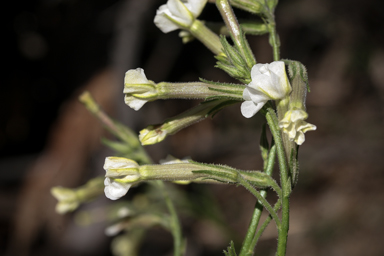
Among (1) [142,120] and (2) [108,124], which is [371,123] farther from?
(2) [108,124]

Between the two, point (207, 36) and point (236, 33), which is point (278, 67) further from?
point (207, 36)

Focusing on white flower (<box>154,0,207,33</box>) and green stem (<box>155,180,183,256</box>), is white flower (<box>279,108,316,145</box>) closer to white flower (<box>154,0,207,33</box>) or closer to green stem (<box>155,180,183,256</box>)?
white flower (<box>154,0,207,33</box>)

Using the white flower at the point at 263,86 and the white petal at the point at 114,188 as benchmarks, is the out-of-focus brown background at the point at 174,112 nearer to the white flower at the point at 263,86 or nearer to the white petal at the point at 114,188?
the white petal at the point at 114,188

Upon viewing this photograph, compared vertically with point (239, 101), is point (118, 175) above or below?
below

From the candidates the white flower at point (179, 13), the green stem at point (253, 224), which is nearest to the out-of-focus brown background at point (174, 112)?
the white flower at point (179, 13)

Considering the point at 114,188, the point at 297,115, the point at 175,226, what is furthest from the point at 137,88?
the point at 175,226

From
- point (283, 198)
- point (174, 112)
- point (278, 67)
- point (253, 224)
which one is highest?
point (278, 67)
